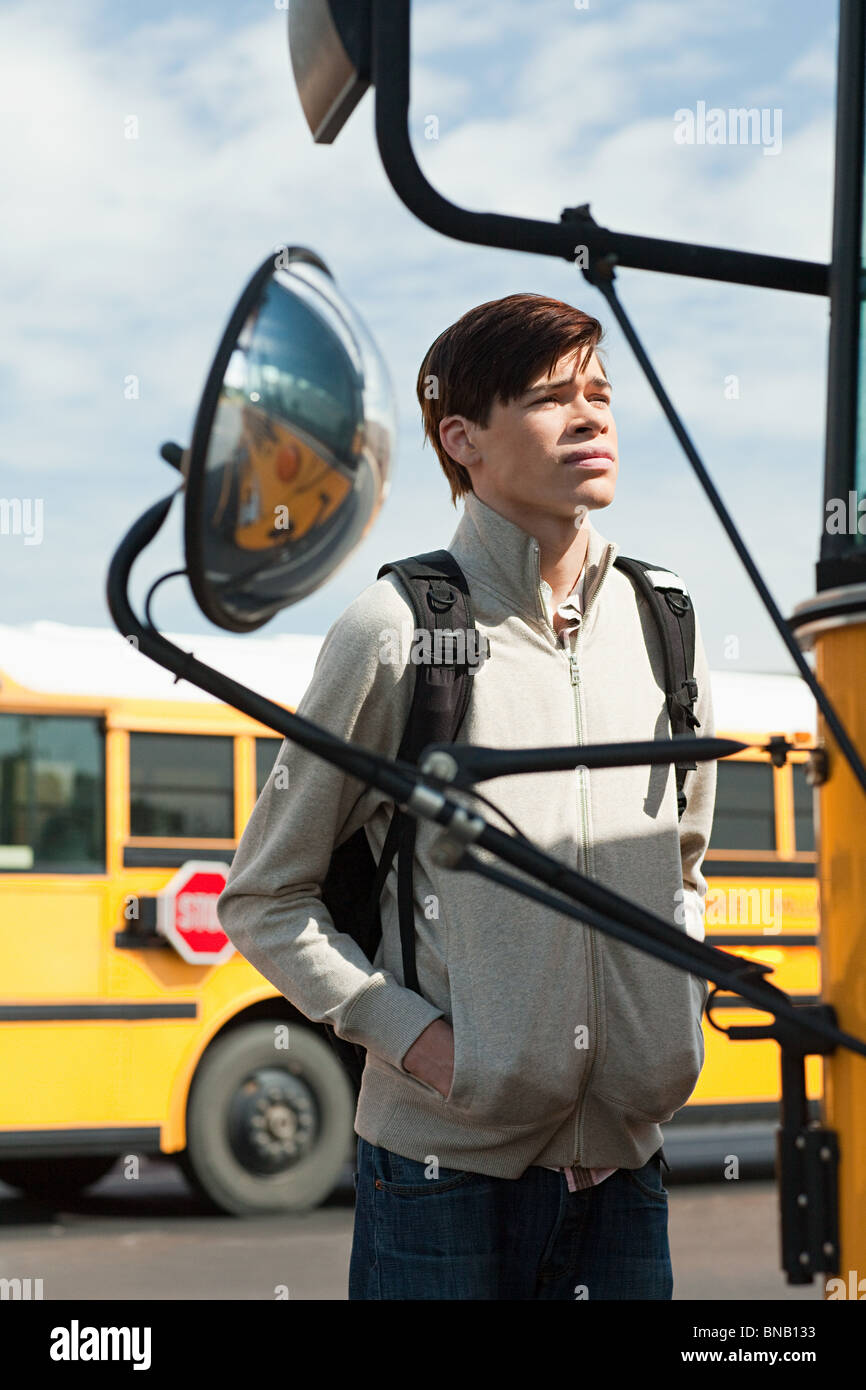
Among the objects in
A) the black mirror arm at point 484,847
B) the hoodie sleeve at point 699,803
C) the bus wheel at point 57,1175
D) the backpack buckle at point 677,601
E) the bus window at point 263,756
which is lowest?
the bus wheel at point 57,1175

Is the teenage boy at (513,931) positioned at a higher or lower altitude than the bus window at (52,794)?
lower

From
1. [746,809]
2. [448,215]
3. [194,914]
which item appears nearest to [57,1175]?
[194,914]

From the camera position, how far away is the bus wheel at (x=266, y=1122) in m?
7.14

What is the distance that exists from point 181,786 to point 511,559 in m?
5.48

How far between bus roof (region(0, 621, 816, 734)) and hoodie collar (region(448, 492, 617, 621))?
178 inches

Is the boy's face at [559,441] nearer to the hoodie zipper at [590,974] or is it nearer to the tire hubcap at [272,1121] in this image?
the hoodie zipper at [590,974]

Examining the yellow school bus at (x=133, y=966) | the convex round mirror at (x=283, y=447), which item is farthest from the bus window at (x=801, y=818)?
the convex round mirror at (x=283, y=447)

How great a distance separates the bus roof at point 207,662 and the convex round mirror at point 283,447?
546cm

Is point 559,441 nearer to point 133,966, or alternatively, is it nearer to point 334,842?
point 334,842

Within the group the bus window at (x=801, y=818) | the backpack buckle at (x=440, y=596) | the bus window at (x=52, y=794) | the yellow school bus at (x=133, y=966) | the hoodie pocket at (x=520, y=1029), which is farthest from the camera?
the bus window at (x=801, y=818)

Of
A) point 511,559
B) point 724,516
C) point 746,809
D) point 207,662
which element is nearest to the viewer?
point 724,516

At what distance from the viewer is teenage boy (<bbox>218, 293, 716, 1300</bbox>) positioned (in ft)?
6.04

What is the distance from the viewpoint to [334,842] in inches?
78.3

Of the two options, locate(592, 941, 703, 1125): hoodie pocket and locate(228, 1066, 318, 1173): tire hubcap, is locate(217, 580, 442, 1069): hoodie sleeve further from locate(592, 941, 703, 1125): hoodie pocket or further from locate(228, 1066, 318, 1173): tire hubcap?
locate(228, 1066, 318, 1173): tire hubcap
